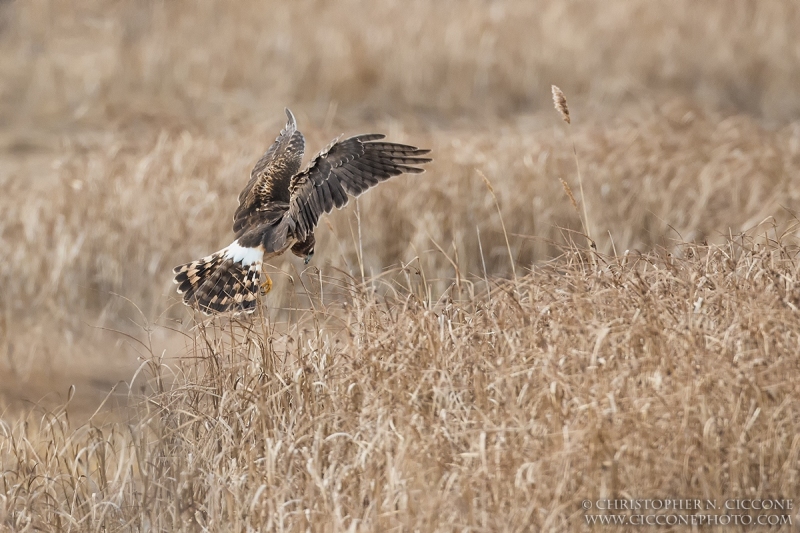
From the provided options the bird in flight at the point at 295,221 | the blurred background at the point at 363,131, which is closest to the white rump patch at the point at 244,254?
the bird in flight at the point at 295,221

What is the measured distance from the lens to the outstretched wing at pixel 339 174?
414cm

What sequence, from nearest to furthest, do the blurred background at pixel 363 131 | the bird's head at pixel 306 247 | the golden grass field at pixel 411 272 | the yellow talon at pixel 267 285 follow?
the golden grass field at pixel 411 272 → the yellow talon at pixel 267 285 → the bird's head at pixel 306 247 → the blurred background at pixel 363 131

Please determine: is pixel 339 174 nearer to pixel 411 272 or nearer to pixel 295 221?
pixel 295 221

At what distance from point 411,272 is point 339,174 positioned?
1.44 m

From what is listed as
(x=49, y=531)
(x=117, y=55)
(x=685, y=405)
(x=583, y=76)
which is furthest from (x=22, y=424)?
(x=583, y=76)

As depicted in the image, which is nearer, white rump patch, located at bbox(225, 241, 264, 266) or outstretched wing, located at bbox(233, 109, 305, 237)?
white rump patch, located at bbox(225, 241, 264, 266)

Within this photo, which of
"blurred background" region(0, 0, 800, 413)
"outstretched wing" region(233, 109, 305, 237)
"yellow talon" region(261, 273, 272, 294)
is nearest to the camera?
"yellow talon" region(261, 273, 272, 294)

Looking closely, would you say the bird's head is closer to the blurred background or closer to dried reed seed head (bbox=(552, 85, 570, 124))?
the blurred background

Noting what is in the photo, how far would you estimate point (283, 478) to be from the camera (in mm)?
3334

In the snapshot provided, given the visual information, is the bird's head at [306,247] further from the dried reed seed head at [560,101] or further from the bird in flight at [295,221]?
the dried reed seed head at [560,101]

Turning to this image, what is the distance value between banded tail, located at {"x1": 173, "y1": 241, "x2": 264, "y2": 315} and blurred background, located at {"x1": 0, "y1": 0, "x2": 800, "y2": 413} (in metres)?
0.23

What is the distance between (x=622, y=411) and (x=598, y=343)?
0.23m

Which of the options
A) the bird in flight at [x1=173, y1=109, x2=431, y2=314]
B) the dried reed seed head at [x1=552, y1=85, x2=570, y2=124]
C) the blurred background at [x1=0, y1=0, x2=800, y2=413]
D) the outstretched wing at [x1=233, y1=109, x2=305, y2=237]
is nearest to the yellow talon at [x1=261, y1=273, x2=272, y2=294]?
the bird in flight at [x1=173, y1=109, x2=431, y2=314]

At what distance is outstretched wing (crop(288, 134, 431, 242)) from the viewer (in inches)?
163
